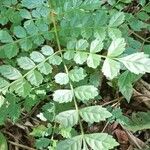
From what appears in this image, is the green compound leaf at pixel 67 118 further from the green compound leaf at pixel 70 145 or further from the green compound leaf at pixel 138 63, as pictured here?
the green compound leaf at pixel 138 63

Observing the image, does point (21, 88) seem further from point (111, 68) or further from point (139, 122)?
point (139, 122)

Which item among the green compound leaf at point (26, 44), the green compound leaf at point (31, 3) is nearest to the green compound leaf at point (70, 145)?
the green compound leaf at point (26, 44)

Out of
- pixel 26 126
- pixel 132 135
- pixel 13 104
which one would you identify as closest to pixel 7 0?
pixel 13 104

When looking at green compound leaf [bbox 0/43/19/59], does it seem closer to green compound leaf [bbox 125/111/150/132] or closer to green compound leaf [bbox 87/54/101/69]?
green compound leaf [bbox 87/54/101/69]

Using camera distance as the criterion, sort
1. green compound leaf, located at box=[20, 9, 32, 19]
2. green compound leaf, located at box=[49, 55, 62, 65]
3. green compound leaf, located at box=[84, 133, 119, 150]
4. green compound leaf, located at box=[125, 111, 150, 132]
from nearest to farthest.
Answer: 1. green compound leaf, located at box=[84, 133, 119, 150]
2. green compound leaf, located at box=[49, 55, 62, 65]
3. green compound leaf, located at box=[20, 9, 32, 19]
4. green compound leaf, located at box=[125, 111, 150, 132]

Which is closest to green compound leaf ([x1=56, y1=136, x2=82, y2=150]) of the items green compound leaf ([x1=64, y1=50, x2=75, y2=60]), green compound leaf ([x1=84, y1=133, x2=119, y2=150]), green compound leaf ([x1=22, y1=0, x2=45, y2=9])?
green compound leaf ([x1=84, y1=133, x2=119, y2=150])

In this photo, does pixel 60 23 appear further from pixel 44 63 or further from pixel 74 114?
pixel 74 114
